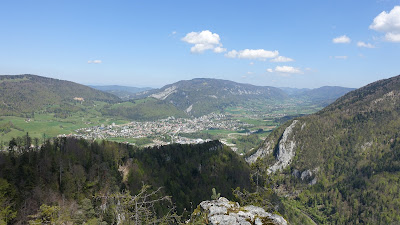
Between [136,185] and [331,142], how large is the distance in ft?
572

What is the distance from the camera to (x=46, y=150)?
200 ft

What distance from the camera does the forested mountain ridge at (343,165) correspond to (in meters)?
119

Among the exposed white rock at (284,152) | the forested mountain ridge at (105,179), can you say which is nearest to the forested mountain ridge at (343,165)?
the exposed white rock at (284,152)

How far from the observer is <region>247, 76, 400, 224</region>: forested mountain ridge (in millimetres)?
118875

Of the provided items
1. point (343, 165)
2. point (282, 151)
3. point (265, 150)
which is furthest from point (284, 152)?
point (343, 165)

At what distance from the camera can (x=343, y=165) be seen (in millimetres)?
163750

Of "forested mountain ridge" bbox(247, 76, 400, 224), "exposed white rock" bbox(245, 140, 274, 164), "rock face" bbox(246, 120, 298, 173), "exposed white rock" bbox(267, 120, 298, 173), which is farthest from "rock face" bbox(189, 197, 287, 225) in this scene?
"exposed white rock" bbox(245, 140, 274, 164)

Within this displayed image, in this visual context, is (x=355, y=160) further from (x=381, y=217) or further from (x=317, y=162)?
(x=381, y=217)

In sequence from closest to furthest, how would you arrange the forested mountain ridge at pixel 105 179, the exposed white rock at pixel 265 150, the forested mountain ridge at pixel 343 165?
the forested mountain ridge at pixel 105 179 < the forested mountain ridge at pixel 343 165 < the exposed white rock at pixel 265 150

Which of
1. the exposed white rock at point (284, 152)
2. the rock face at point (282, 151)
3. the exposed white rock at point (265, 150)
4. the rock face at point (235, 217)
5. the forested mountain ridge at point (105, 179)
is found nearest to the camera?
the rock face at point (235, 217)

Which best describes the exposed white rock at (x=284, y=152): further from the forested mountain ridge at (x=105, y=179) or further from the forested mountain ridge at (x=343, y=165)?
the forested mountain ridge at (x=105, y=179)

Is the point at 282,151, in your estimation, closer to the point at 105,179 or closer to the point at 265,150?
the point at 265,150

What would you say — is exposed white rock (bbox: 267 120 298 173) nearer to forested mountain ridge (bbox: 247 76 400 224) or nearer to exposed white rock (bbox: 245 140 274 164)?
forested mountain ridge (bbox: 247 76 400 224)

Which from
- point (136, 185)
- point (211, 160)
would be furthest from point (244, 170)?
point (136, 185)
